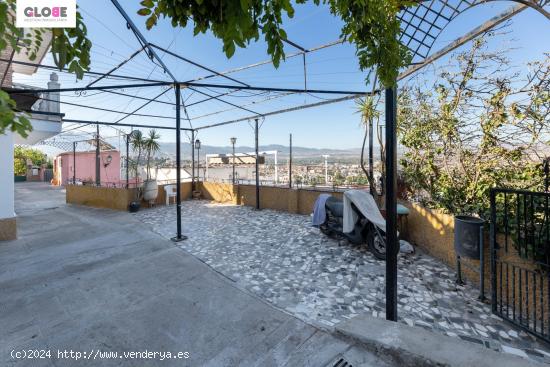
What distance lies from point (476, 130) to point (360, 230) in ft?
7.66

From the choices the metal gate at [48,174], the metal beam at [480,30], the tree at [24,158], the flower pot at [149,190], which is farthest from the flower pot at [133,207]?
the tree at [24,158]

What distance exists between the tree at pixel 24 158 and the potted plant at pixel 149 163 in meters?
19.8

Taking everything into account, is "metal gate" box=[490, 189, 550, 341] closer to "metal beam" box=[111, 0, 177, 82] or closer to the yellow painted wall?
"metal beam" box=[111, 0, 177, 82]

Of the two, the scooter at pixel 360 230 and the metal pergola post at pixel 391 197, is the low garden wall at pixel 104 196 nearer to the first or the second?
the scooter at pixel 360 230

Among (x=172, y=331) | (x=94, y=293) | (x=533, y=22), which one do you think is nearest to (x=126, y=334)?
(x=172, y=331)

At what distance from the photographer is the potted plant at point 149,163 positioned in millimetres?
8500

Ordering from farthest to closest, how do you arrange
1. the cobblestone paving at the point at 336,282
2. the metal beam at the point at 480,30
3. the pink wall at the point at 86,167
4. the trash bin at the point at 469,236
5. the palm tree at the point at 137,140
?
the pink wall at the point at 86,167 < the palm tree at the point at 137,140 < the trash bin at the point at 469,236 < the cobblestone paving at the point at 336,282 < the metal beam at the point at 480,30

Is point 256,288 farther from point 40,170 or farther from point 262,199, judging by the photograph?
point 40,170

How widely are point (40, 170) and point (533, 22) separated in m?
30.8

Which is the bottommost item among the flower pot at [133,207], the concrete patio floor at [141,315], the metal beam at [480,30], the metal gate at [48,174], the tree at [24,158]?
the concrete patio floor at [141,315]

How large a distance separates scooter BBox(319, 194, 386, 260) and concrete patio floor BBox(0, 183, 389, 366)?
2.23 metres

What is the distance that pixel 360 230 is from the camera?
425 cm

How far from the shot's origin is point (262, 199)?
8398 mm

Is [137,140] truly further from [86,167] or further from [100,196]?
[86,167]
